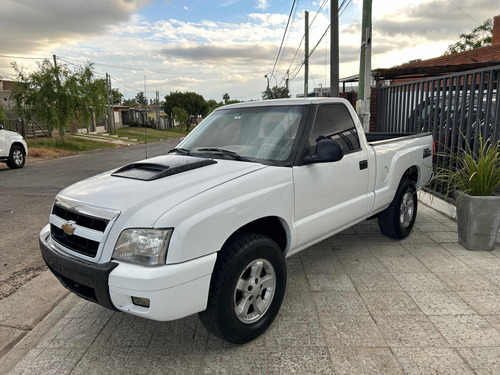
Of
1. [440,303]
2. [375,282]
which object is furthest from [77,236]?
[440,303]

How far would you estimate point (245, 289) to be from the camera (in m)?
2.81

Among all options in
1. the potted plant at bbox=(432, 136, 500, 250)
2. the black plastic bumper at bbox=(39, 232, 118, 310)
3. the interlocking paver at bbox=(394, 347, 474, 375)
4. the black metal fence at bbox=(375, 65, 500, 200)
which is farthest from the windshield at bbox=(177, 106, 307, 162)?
the black metal fence at bbox=(375, 65, 500, 200)

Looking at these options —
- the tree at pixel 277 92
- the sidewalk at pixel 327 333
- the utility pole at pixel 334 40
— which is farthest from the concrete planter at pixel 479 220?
the tree at pixel 277 92

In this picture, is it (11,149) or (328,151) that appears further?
(11,149)

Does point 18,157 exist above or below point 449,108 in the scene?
below

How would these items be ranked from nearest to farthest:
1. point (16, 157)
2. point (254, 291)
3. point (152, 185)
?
point (152, 185)
point (254, 291)
point (16, 157)

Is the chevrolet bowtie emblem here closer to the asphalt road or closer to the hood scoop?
the hood scoop

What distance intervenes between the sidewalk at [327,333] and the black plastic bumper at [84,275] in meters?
0.55

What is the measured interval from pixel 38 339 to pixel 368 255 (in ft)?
11.8

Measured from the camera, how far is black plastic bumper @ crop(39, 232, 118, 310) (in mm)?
2443

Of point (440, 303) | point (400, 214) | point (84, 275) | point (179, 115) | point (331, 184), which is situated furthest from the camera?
point (179, 115)

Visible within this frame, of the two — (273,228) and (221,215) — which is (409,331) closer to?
(273,228)

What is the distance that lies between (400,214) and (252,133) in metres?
2.56

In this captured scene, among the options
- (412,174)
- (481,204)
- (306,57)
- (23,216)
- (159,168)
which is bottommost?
(23,216)
